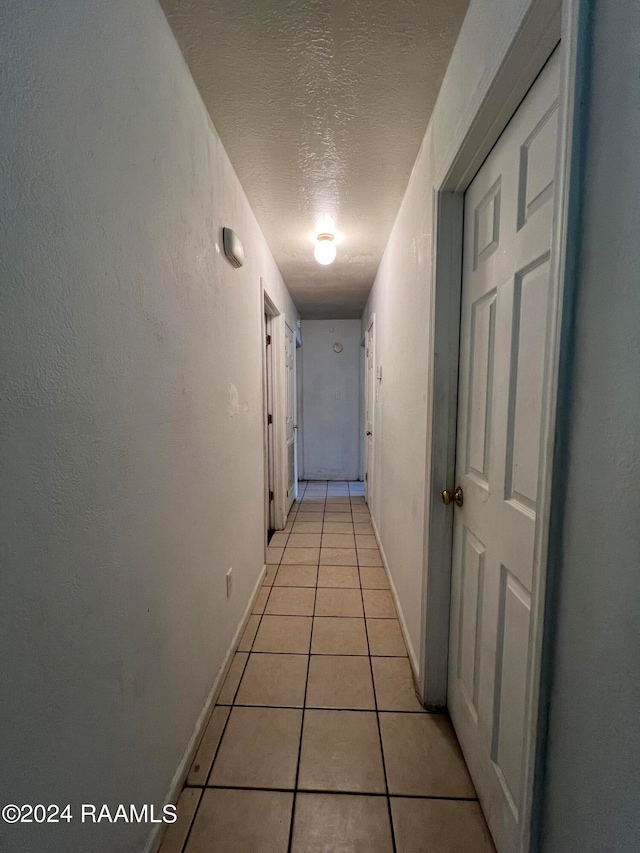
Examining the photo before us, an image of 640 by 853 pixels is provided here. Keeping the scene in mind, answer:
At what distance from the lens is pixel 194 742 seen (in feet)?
3.92

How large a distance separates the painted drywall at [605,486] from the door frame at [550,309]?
0.02 meters

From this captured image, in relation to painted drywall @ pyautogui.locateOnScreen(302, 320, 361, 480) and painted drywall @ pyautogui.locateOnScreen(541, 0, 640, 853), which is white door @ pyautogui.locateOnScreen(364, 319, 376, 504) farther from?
painted drywall @ pyautogui.locateOnScreen(541, 0, 640, 853)

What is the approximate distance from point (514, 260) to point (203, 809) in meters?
1.86

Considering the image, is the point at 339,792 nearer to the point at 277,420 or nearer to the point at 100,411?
the point at 100,411

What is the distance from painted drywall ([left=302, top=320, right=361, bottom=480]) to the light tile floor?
9.67ft

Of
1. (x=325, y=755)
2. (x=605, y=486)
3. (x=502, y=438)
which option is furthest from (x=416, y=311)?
(x=325, y=755)

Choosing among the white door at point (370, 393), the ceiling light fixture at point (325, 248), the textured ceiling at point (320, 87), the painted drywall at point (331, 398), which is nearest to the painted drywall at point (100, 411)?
the textured ceiling at point (320, 87)

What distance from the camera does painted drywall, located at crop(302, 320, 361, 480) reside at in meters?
4.70

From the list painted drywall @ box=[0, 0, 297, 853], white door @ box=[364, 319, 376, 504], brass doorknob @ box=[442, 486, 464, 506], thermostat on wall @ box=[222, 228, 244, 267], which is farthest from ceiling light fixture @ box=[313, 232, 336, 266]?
brass doorknob @ box=[442, 486, 464, 506]

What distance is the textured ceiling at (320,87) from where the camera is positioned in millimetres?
963

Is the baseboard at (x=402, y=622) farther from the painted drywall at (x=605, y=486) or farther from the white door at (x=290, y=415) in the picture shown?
the white door at (x=290, y=415)

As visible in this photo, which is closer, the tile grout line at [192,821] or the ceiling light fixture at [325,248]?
the tile grout line at [192,821]

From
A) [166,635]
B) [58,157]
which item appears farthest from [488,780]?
[58,157]

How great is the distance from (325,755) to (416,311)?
1811 mm
